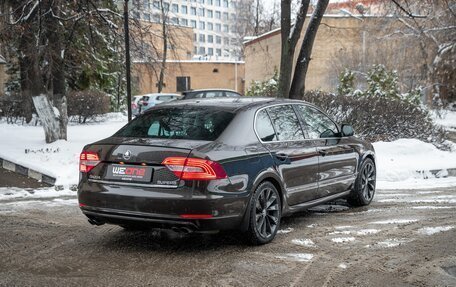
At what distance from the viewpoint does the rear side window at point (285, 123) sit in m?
6.72

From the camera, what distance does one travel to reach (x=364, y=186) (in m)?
8.53

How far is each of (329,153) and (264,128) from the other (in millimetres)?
1372

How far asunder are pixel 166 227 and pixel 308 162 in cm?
214

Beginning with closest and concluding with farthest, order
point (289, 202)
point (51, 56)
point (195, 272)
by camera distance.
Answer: point (195, 272) < point (289, 202) < point (51, 56)

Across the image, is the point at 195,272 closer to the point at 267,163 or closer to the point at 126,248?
the point at 126,248

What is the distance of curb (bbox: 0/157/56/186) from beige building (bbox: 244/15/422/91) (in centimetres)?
2096

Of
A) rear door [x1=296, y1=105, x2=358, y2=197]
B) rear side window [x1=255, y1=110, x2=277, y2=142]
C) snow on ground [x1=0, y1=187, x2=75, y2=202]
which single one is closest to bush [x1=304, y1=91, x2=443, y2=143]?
rear door [x1=296, y1=105, x2=358, y2=197]

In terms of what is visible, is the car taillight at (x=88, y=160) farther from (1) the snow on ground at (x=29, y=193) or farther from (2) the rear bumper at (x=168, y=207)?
(1) the snow on ground at (x=29, y=193)

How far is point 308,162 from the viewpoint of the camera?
6.91 meters

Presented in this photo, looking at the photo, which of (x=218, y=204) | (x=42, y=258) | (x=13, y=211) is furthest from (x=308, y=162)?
(x=13, y=211)

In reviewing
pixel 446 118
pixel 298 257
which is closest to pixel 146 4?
pixel 298 257

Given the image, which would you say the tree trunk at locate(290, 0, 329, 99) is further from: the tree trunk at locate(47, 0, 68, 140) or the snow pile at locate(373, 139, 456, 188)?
the tree trunk at locate(47, 0, 68, 140)

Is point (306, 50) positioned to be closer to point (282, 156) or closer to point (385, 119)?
point (385, 119)

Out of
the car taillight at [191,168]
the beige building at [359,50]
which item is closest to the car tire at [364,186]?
the car taillight at [191,168]
